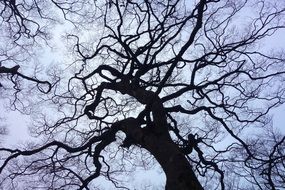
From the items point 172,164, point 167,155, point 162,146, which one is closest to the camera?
point 172,164

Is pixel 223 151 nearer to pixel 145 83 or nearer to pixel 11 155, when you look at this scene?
pixel 145 83

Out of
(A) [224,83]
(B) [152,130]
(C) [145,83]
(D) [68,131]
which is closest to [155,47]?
(C) [145,83]

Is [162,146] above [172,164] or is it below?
above

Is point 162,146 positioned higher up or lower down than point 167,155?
higher up

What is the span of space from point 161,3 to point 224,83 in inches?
102

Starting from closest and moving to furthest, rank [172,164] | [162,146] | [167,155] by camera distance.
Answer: [172,164]
[167,155]
[162,146]

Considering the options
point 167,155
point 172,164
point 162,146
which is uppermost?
point 162,146

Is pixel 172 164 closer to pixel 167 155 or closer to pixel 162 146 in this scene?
pixel 167 155

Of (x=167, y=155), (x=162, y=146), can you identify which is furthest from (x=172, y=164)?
(x=162, y=146)

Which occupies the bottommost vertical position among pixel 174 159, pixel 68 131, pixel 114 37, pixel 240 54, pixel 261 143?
pixel 174 159

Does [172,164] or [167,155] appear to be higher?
[167,155]

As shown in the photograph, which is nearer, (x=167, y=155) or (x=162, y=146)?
(x=167, y=155)

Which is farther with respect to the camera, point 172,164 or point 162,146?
point 162,146

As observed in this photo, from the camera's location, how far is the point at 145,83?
8.46 metres
